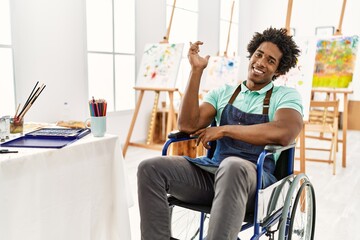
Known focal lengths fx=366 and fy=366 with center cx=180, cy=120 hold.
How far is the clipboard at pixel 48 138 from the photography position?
51.1 inches

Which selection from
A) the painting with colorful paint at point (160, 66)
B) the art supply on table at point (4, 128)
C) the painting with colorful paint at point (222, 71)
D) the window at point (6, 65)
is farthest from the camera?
the painting with colorful paint at point (222, 71)

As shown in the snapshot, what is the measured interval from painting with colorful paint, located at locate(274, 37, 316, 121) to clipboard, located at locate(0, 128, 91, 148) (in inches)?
75.2

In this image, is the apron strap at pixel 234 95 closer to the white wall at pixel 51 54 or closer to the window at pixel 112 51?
the white wall at pixel 51 54

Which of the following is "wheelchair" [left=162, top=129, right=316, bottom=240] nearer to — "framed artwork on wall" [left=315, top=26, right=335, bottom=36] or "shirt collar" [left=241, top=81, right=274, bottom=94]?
"shirt collar" [left=241, top=81, right=274, bottom=94]

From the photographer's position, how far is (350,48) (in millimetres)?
3891

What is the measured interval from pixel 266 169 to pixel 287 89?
382 millimetres

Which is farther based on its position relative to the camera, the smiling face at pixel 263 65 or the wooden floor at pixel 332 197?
the wooden floor at pixel 332 197

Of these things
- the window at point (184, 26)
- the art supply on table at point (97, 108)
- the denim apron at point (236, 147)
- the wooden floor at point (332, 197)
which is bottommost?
the wooden floor at point (332, 197)

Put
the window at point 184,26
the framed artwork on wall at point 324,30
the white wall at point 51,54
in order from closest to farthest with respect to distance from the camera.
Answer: the white wall at point 51,54
the window at point 184,26
the framed artwork on wall at point 324,30

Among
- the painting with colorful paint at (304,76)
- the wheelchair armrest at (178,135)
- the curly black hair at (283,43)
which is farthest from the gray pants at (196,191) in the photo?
the painting with colorful paint at (304,76)

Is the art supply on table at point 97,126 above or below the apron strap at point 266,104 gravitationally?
below

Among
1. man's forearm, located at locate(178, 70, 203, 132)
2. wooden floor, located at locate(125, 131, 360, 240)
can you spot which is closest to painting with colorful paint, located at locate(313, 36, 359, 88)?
wooden floor, located at locate(125, 131, 360, 240)

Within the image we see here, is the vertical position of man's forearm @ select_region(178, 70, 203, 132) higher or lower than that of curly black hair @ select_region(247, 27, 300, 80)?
lower

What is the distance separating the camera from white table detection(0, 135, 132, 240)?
3.73ft
